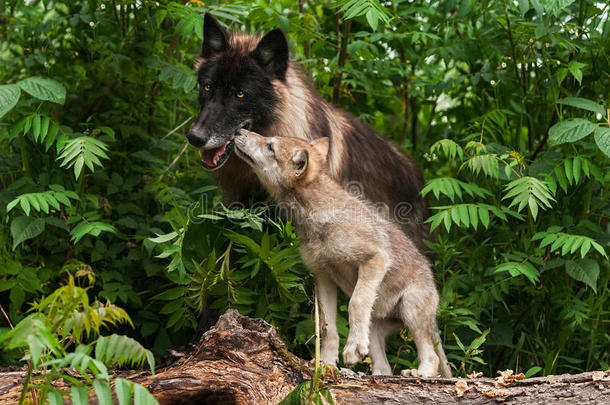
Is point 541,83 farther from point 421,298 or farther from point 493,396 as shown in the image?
point 493,396

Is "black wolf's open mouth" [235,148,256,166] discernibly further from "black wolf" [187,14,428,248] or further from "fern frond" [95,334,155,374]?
"fern frond" [95,334,155,374]

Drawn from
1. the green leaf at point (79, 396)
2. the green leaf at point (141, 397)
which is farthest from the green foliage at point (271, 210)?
the green leaf at point (141, 397)

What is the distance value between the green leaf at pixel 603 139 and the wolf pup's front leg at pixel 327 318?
6.75ft

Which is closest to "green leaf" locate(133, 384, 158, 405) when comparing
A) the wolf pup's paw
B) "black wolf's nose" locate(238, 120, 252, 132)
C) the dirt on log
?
the dirt on log

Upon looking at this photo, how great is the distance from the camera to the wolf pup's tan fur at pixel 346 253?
4711 mm

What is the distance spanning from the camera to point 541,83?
6.38 metres

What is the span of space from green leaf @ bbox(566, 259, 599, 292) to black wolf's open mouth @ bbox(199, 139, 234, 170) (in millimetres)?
2701

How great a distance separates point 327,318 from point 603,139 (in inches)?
88.9

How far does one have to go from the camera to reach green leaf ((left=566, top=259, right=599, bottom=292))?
528 cm

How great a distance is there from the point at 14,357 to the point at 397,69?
425cm

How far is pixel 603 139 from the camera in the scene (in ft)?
16.2

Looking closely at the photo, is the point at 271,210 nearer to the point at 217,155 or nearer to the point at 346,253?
the point at 217,155

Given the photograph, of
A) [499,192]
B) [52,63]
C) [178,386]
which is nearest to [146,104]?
[52,63]

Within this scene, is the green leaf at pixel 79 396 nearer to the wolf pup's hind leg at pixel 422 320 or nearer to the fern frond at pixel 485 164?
the wolf pup's hind leg at pixel 422 320
